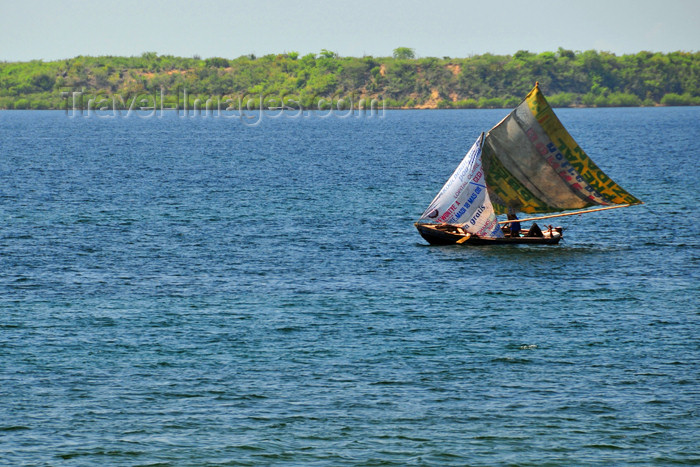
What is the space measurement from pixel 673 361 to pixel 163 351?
2175 cm

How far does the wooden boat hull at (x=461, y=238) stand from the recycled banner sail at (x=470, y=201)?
1.48 feet

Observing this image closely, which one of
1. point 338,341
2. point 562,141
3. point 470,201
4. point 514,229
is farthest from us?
point 514,229

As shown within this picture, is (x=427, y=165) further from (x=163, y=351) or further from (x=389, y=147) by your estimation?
(x=163, y=351)

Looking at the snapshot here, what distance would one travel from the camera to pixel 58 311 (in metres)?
46.8

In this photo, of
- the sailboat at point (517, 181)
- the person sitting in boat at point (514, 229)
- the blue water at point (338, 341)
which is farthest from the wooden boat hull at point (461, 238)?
the blue water at point (338, 341)

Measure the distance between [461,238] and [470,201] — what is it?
2.81 m

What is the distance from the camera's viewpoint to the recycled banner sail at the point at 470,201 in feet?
207

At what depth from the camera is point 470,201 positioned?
63281 millimetres

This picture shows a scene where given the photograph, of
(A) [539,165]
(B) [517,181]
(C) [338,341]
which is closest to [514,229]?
(B) [517,181]

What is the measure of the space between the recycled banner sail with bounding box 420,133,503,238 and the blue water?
5.53 feet

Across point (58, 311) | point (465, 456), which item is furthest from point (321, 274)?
point (465, 456)

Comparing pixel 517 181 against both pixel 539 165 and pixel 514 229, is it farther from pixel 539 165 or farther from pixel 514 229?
pixel 514 229

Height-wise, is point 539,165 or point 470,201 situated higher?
point 539,165

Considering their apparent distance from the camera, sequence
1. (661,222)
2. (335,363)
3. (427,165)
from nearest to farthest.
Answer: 1. (335,363)
2. (661,222)
3. (427,165)
